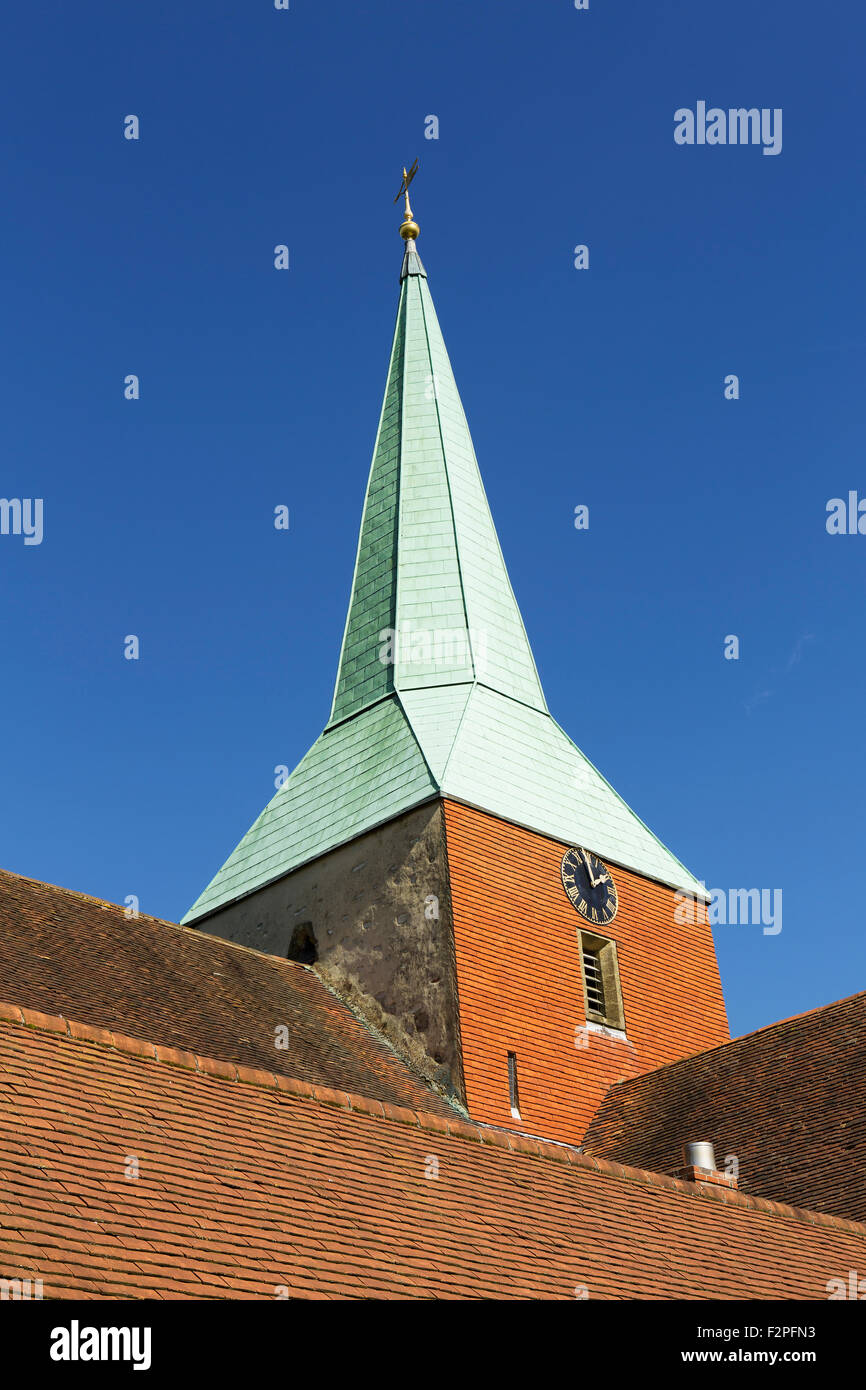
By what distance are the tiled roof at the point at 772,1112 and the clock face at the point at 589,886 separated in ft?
8.35

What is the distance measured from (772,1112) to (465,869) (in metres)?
5.28

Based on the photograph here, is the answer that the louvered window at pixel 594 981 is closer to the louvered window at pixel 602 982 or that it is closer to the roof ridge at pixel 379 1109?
the louvered window at pixel 602 982

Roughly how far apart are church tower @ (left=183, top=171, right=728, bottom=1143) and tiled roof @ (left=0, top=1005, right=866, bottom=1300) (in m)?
7.41

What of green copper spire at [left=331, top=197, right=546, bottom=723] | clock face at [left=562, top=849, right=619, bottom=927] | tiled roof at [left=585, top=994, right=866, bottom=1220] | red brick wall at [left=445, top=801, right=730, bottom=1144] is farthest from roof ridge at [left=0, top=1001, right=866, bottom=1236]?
green copper spire at [left=331, top=197, right=546, bottom=723]

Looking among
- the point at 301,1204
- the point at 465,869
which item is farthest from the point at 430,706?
the point at 301,1204

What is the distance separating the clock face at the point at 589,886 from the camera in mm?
22000

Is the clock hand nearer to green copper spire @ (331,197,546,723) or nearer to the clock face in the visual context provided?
the clock face

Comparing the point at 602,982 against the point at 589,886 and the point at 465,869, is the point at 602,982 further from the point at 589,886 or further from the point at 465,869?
the point at 465,869

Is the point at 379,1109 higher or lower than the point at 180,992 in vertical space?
lower

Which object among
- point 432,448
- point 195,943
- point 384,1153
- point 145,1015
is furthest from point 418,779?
point 384,1153

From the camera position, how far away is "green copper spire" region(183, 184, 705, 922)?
22.3 meters

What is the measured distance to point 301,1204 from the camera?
8.84m
